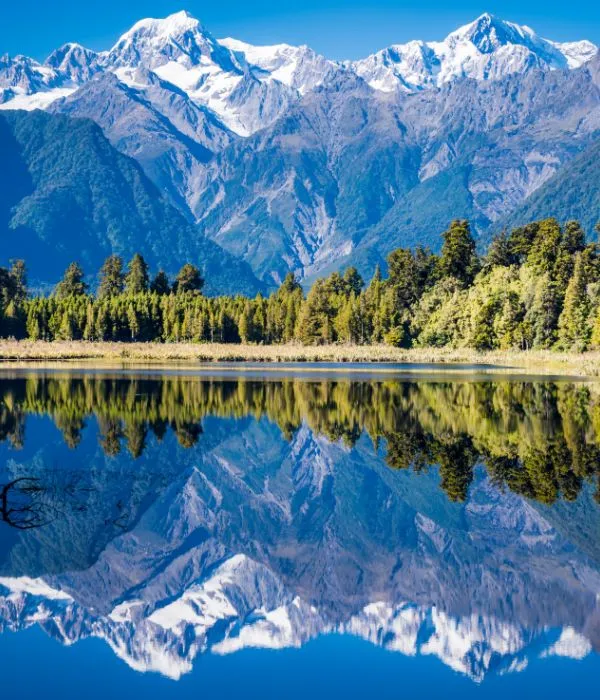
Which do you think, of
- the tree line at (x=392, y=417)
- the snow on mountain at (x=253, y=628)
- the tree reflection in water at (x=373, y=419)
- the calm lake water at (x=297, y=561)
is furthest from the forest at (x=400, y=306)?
the snow on mountain at (x=253, y=628)

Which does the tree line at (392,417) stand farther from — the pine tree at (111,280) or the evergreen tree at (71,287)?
the evergreen tree at (71,287)

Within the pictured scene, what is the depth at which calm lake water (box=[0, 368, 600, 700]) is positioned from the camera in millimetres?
16859

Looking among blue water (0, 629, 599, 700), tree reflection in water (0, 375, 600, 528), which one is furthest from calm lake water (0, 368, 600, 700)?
tree reflection in water (0, 375, 600, 528)

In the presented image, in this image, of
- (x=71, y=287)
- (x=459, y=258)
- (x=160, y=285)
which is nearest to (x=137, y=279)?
(x=160, y=285)

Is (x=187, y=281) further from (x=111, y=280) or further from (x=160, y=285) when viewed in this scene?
(x=111, y=280)

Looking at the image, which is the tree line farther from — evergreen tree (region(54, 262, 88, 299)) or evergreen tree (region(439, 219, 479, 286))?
evergreen tree (region(54, 262, 88, 299))

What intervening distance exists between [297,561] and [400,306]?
132m

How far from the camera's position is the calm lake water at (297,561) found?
1686 cm

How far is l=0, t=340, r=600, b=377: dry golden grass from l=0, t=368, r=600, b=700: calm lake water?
236ft

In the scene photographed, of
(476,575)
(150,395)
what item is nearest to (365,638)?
(476,575)

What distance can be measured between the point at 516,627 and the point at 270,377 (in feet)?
207

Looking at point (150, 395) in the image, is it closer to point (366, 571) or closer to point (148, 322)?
point (366, 571)

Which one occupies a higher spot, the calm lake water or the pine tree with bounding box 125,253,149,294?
the pine tree with bounding box 125,253,149,294

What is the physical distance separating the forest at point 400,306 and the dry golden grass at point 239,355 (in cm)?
392
